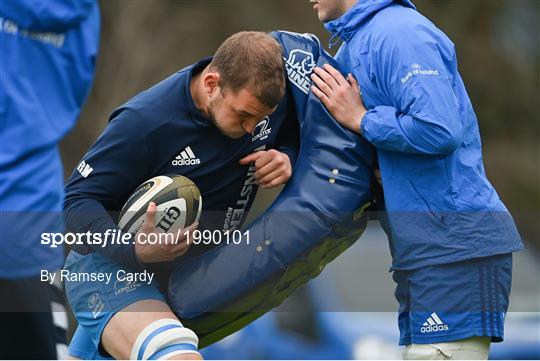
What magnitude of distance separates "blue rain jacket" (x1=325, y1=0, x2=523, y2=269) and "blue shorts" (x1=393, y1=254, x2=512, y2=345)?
0.05 metres

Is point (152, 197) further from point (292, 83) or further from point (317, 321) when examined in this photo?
point (317, 321)

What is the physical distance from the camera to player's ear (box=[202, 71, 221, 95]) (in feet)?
13.3

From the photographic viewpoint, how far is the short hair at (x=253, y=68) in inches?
157

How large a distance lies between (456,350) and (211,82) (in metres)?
1.18

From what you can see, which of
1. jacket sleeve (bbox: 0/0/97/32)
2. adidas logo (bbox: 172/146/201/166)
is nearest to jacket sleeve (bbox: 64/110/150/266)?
adidas logo (bbox: 172/146/201/166)

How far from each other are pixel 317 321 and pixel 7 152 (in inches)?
159

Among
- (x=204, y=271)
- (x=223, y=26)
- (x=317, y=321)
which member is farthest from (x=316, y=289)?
(x=204, y=271)

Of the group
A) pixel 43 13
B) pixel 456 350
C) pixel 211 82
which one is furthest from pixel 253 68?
pixel 456 350

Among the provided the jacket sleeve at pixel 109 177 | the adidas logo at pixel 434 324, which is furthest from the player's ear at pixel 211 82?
the adidas logo at pixel 434 324

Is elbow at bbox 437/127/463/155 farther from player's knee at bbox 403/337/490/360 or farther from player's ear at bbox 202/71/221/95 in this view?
player's ear at bbox 202/71/221/95

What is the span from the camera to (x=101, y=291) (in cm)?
411

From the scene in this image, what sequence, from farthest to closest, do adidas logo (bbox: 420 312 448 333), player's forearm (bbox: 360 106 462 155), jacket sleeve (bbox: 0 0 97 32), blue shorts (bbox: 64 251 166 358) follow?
jacket sleeve (bbox: 0 0 97 32) → blue shorts (bbox: 64 251 166 358) → adidas logo (bbox: 420 312 448 333) → player's forearm (bbox: 360 106 462 155)

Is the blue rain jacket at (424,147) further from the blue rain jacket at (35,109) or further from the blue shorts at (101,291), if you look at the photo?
the blue rain jacket at (35,109)

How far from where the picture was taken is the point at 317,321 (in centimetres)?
810
